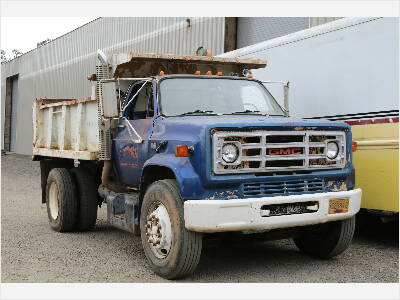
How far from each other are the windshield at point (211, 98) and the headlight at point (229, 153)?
1.05 meters

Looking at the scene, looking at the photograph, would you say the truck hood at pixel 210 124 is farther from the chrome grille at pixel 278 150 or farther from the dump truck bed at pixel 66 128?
the dump truck bed at pixel 66 128

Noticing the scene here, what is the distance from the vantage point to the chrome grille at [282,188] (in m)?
5.64

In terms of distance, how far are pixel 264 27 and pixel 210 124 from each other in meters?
11.6

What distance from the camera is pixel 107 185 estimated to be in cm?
780

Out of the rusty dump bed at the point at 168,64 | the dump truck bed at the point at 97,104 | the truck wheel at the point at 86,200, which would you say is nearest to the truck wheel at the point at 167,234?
the dump truck bed at the point at 97,104

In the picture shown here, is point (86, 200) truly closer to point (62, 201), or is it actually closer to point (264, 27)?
point (62, 201)

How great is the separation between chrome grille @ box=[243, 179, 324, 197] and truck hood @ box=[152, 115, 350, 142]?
571mm

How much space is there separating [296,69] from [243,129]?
2.96 m

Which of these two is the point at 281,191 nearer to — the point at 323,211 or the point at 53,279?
the point at 323,211

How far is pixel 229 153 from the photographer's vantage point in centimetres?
557

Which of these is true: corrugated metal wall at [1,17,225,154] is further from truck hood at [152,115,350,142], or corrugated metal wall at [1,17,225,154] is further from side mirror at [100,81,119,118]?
truck hood at [152,115,350,142]

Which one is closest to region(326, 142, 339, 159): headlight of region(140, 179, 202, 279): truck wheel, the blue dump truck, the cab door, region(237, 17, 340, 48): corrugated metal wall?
the blue dump truck

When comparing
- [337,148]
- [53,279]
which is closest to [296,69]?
[337,148]

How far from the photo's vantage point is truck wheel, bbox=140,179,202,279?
18.2 ft
